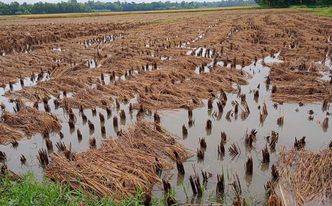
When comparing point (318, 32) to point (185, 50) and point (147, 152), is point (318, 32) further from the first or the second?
point (147, 152)

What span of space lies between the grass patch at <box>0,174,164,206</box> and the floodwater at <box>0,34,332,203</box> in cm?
68

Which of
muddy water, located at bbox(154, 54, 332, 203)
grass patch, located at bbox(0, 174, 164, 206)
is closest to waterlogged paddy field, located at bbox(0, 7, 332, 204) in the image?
muddy water, located at bbox(154, 54, 332, 203)

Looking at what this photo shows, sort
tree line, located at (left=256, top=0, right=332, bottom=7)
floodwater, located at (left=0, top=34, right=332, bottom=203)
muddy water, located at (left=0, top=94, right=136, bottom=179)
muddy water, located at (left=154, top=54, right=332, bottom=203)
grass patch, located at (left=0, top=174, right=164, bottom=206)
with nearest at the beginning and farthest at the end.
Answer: grass patch, located at (left=0, top=174, right=164, bottom=206)
muddy water, located at (left=154, top=54, right=332, bottom=203)
floodwater, located at (left=0, top=34, right=332, bottom=203)
muddy water, located at (left=0, top=94, right=136, bottom=179)
tree line, located at (left=256, top=0, right=332, bottom=7)

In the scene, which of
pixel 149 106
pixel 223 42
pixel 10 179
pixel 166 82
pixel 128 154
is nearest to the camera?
pixel 10 179

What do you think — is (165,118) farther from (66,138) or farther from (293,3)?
(293,3)

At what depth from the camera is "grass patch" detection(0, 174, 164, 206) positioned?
187 inches

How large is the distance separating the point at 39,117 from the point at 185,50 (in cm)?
1036

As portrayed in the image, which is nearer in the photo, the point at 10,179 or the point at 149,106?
the point at 10,179

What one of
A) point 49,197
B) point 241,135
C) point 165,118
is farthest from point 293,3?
point 49,197

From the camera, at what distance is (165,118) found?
8266 millimetres

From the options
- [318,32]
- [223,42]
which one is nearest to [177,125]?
[223,42]

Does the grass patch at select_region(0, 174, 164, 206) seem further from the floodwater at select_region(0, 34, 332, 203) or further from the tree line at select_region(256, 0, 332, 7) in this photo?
the tree line at select_region(256, 0, 332, 7)

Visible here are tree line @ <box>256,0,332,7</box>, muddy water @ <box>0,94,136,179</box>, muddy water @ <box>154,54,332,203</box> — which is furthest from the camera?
tree line @ <box>256,0,332,7</box>

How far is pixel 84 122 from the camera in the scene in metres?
8.30
